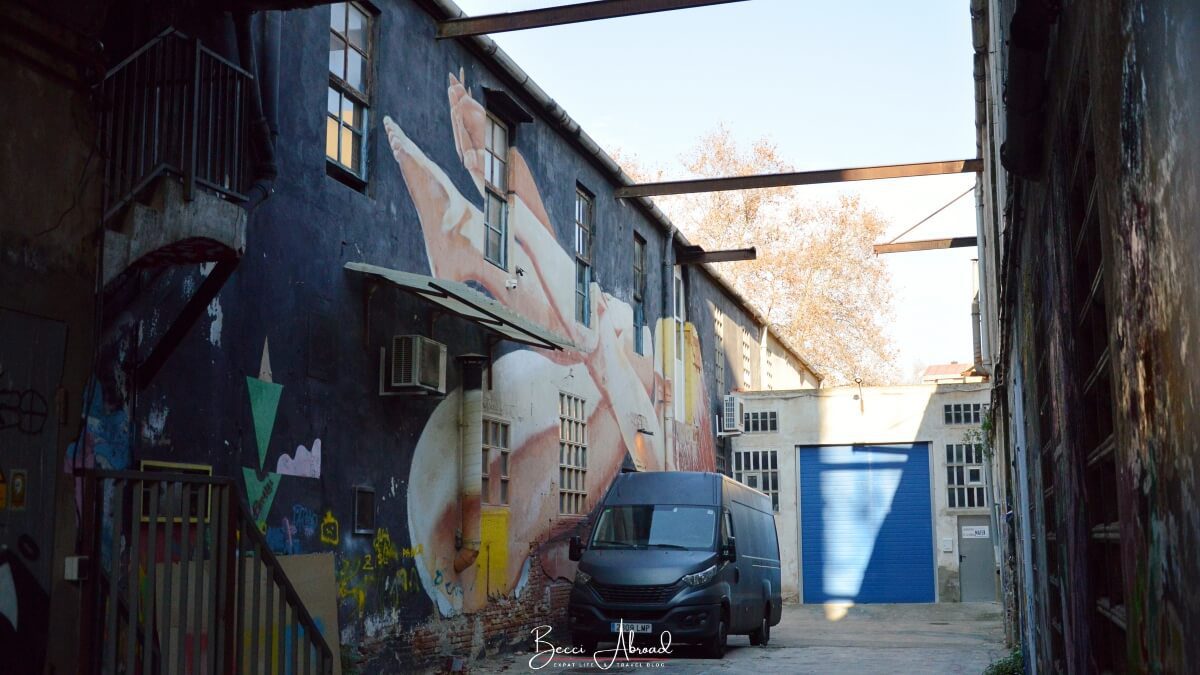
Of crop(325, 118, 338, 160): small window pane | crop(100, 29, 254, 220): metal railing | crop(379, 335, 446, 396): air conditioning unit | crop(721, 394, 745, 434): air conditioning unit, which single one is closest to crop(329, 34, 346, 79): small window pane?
crop(325, 118, 338, 160): small window pane

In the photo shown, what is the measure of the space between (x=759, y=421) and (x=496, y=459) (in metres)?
14.6

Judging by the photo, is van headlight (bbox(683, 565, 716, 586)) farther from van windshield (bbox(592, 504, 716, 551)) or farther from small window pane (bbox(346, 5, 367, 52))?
small window pane (bbox(346, 5, 367, 52))

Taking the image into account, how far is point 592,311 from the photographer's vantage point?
19.0 metres

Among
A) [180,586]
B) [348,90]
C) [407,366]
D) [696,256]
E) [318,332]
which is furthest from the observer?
[696,256]

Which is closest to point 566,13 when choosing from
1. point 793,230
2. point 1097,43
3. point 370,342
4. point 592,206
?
point 370,342

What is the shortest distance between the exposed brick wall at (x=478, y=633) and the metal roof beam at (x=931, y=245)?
26.5ft

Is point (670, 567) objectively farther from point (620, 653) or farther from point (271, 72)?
point (271, 72)

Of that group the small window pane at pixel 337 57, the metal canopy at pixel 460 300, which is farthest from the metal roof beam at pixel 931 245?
the small window pane at pixel 337 57

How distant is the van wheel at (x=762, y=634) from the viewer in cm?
1706

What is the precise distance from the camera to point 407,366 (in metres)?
12.0

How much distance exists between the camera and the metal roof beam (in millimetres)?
19950

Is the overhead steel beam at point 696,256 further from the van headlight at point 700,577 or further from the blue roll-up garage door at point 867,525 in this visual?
the van headlight at point 700,577

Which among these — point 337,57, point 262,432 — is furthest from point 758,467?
point 262,432

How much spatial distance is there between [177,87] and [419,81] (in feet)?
17.6
